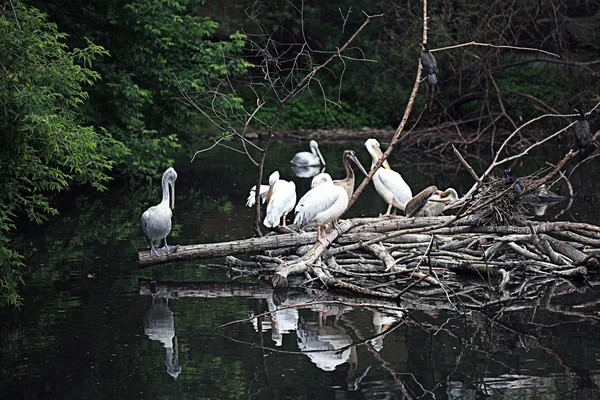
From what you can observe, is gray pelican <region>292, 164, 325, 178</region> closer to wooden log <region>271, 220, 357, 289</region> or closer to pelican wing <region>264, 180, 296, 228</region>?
pelican wing <region>264, 180, 296, 228</region>

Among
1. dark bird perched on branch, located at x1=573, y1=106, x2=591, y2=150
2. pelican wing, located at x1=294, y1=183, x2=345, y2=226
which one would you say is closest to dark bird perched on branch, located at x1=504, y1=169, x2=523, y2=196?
dark bird perched on branch, located at x1=573, y1=106, x2=591, y2=150

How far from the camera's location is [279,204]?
432 inches

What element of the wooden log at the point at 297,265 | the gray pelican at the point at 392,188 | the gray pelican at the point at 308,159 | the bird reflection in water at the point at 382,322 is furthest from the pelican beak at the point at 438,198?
the gray pelican at the point at 308,159

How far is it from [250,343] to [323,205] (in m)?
2.68

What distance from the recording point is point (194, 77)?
59.8 feet

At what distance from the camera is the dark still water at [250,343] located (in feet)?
20.1

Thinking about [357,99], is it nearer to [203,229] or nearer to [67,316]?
Result: [203,229]

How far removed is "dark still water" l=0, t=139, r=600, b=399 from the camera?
6.14 m

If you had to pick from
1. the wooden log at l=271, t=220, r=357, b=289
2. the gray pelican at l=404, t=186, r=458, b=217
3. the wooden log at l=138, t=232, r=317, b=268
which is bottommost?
the wooden log at l=271, t=220, r=357, b=289

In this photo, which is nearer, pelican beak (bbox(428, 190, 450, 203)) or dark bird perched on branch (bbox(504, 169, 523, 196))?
dark bird perched on branch (bbox(504, 169, 523, 196))

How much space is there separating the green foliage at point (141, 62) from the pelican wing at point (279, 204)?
6.15 m

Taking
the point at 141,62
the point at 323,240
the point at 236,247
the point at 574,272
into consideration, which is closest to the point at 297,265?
the point at 323,240

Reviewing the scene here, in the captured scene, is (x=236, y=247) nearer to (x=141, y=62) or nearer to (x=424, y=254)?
(x=424, y=254)

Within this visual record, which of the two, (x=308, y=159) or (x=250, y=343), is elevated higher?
(x=308, y=159)
